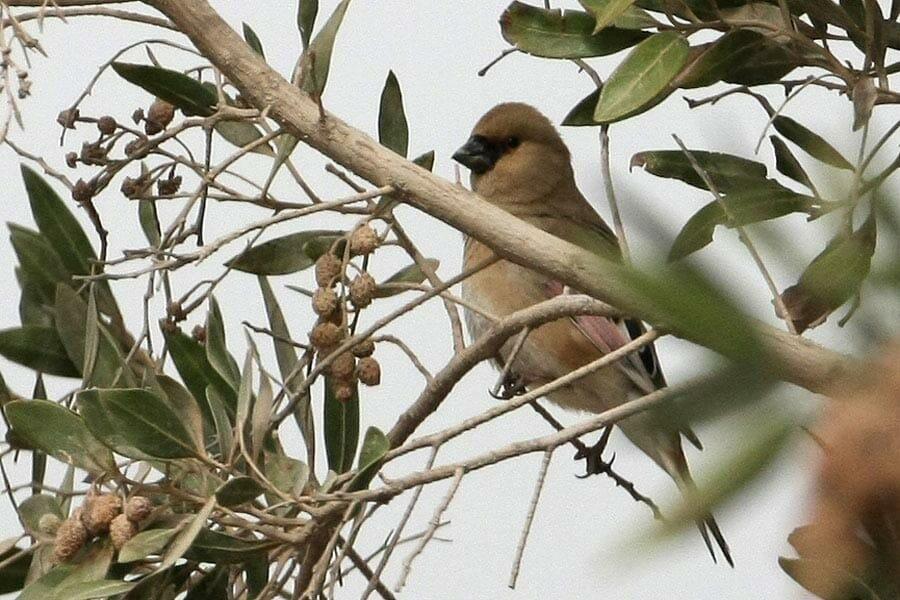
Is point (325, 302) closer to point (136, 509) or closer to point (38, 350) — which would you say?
point (136, 509)

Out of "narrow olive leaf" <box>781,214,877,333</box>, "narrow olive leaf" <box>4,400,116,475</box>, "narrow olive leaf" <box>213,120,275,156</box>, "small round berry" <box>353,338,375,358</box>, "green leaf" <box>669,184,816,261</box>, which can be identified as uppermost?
"narrow olive leaf" <box>213,120,275,156</box>

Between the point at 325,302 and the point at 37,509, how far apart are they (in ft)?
1.52

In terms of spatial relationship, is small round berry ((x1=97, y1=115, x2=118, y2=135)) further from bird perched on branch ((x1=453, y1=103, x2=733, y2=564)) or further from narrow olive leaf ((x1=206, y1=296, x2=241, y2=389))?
bird perched on branch ((x1=453, y1=103, x2=733, y2=564))

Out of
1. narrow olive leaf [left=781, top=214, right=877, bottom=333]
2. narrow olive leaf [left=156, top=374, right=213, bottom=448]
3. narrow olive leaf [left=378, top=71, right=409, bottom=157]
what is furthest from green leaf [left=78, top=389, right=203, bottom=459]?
narrow olive leaf [left=781, top=214, right=877, bottom=333]

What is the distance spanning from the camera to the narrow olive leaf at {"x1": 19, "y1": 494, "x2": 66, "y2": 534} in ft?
5.97

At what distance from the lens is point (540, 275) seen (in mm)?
3160

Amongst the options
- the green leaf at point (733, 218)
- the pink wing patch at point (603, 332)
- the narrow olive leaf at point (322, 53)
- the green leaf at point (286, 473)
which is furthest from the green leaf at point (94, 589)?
the pink wing patch at point (603, 332)

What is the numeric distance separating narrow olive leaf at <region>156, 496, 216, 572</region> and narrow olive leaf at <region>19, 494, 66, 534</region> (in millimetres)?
263

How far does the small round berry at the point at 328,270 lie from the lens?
1839mm

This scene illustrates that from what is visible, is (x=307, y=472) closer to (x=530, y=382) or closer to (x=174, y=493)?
(x=174, y=493)

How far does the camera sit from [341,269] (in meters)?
1.82

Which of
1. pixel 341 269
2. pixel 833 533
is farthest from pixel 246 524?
pixel 833 533

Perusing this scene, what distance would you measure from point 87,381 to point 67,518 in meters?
0.21

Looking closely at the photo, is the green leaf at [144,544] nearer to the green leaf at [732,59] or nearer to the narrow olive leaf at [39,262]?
the narrow olive leaf at [39,262]
